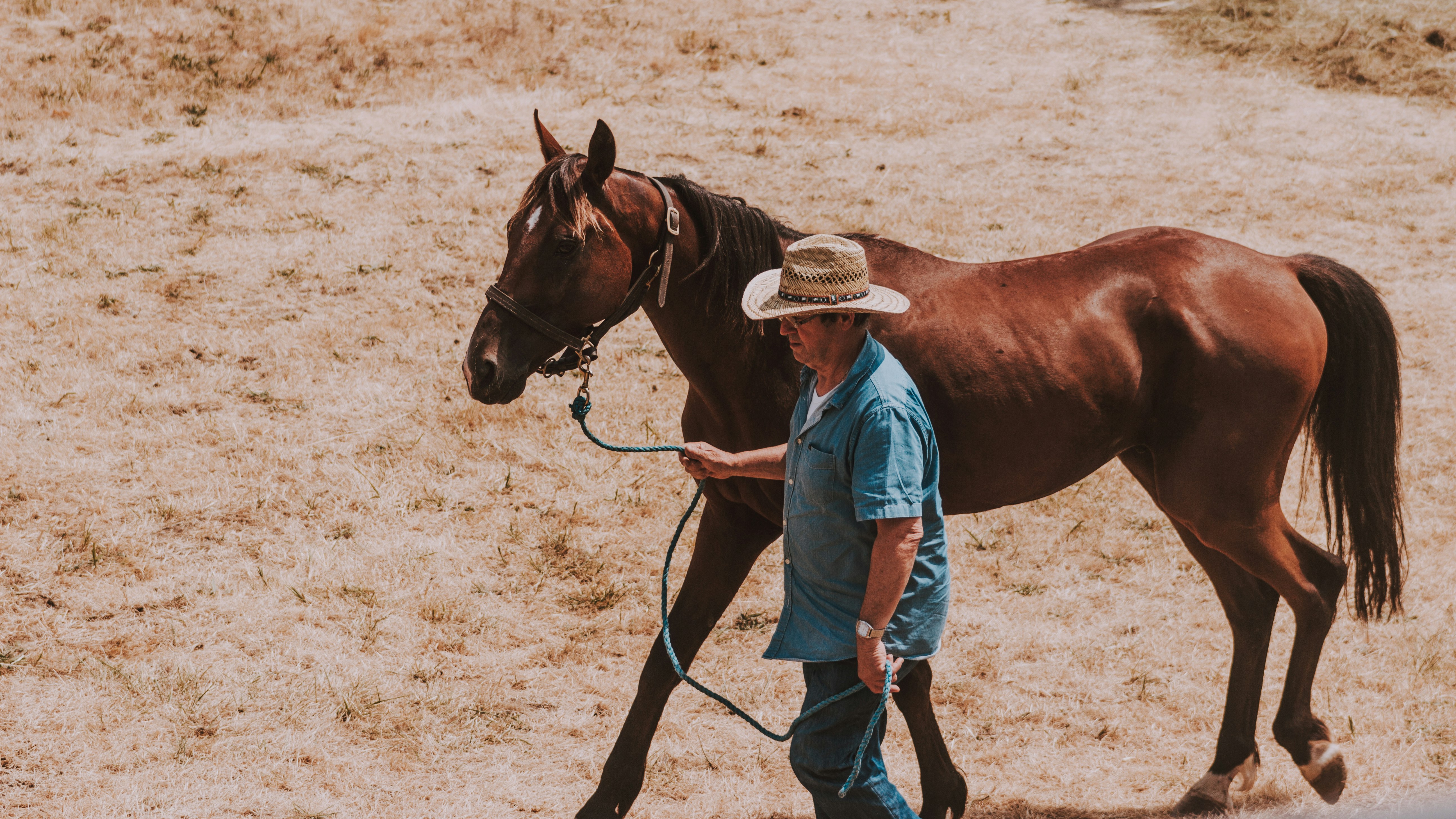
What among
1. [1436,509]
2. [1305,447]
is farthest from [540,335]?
[1436,509]

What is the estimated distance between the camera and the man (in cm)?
265

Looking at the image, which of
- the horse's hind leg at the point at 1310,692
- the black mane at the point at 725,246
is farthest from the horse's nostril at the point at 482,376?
the horse's hind leg at the point at 1310,692

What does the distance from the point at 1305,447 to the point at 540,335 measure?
327cm

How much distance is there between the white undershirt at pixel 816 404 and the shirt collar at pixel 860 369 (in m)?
0.01

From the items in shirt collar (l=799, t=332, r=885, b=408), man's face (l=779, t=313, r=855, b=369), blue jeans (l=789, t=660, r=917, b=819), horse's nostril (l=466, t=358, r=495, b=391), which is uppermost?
man's face (l=779, t=313, r=855, b=369)

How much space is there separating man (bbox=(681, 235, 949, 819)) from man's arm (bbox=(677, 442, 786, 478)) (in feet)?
0.70

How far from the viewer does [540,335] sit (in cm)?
366

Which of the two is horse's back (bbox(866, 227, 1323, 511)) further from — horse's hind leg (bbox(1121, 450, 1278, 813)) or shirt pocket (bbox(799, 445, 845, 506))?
shirt pocket (bbox(799, 445, 845, 506))

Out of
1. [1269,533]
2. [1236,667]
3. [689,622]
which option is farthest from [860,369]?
[1236,667]

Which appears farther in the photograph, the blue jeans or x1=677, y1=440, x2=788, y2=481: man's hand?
x1=677, y1=440, x2=788, y2=481: man's hand

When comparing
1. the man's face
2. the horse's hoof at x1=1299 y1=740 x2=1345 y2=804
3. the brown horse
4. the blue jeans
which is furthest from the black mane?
the horse's hoof at x1=1299 y1=740 x2=1345 y2=804

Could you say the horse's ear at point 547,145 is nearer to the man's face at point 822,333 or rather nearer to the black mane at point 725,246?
the black mane at point 725,246

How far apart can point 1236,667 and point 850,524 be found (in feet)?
7.66

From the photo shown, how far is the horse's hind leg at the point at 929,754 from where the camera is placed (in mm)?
3619
